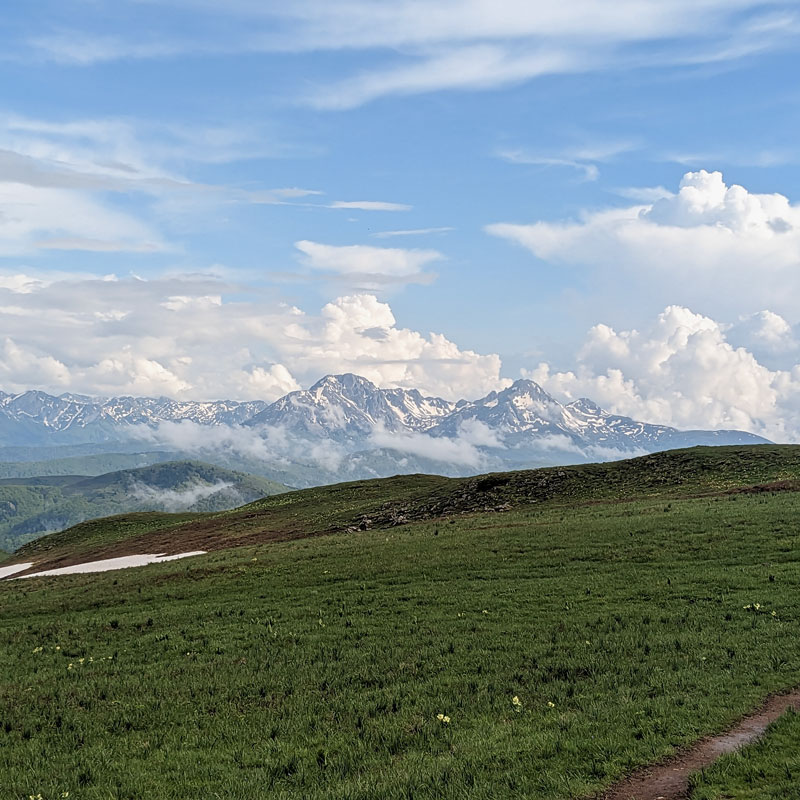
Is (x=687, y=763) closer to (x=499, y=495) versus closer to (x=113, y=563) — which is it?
(x=499, y=495)

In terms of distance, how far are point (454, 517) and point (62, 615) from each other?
40.3 meters

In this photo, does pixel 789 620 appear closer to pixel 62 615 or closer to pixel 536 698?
pixel 536 698

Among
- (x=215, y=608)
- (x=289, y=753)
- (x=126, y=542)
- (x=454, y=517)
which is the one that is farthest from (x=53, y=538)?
(x=289, y=753)

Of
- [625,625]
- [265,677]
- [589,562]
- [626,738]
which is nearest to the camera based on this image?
[626,738]

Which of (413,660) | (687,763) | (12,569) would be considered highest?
(687,763)

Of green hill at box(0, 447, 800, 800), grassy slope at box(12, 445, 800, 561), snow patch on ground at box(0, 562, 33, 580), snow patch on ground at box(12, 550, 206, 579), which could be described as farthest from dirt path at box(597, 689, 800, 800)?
snow patch on ground at box(0, 562, 33, 580)

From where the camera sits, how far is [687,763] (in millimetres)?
15523

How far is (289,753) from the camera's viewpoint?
18.4 m

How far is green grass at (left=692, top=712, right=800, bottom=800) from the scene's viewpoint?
13.3 m

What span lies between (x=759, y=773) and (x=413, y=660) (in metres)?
13.9

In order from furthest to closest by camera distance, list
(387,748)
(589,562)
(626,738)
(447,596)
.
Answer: (589,562)
(447,596)
(387,748)
(626,738)

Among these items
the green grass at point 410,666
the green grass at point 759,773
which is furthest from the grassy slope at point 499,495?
the green grass at point 759,773

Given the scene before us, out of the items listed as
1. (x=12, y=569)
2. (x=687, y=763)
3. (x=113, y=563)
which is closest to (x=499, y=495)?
(x=113, y=563)

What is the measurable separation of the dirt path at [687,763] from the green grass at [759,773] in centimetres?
41
